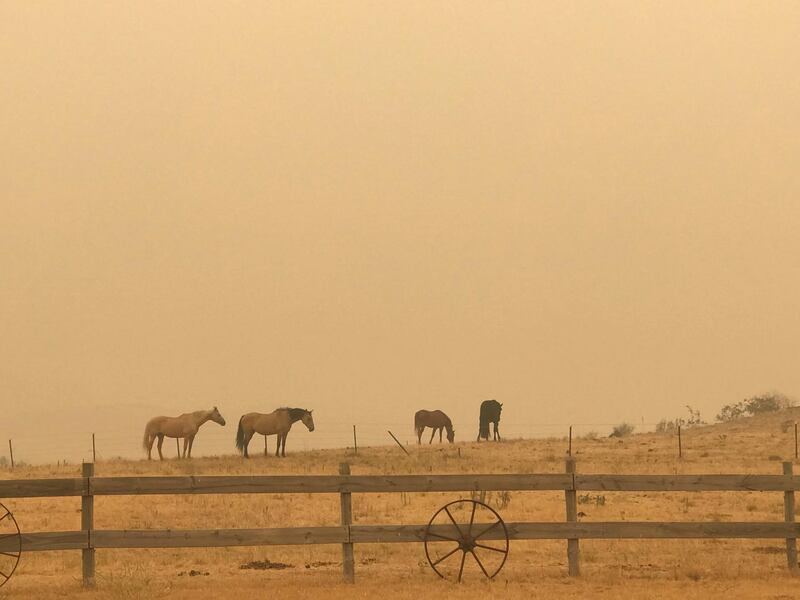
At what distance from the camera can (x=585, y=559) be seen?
16.1 meters

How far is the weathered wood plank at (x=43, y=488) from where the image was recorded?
13133mm

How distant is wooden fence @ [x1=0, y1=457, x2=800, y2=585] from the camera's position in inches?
517

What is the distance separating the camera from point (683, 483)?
13711 millimetres

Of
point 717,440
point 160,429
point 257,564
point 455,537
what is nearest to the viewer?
point 455,537

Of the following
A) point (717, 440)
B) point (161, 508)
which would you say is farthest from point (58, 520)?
point (717, 440)

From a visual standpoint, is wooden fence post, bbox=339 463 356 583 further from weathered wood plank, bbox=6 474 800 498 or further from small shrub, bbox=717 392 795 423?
small shrub, bbox=717 392 795 423

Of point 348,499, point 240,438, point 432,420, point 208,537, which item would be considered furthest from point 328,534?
point 432,420

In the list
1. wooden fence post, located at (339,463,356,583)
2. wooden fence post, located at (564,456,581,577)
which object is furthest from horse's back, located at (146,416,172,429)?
wooden fence post, located at (564,456,581,577)

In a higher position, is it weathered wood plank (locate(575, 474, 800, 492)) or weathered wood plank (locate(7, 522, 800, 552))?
weathered wood plank (locate(575, 474, 800, 492))

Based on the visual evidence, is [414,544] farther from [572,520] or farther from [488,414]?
[488,414]

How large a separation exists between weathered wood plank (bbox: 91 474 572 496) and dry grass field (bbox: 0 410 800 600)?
3.82 ft

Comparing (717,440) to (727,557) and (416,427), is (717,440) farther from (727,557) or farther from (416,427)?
(727,557)

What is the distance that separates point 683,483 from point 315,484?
467cm

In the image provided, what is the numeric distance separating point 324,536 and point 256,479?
1.10 metres
